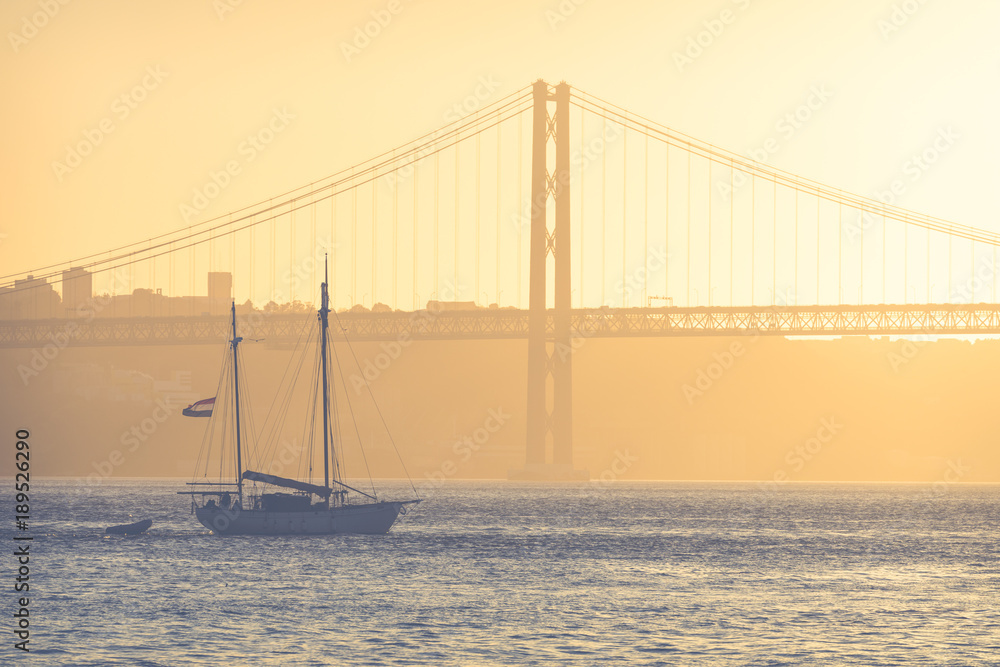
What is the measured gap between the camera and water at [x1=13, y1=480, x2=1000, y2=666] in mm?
31406

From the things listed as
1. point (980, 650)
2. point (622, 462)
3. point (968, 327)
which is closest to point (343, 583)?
point (980, 650)

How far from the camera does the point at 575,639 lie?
109 ft

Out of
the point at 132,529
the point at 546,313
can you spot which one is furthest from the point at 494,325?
the point at 132,529

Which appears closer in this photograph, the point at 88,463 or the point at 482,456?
the point at 88,463

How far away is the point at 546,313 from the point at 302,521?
146ft

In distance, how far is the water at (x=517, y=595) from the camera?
3141cm

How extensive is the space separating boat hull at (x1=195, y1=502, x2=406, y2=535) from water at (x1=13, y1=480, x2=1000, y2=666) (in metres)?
0.59

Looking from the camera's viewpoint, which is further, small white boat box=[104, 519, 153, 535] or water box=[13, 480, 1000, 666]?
small white boat box=[104, 519, 153, 535]

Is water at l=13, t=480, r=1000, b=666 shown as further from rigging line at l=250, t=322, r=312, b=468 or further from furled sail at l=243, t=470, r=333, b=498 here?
rigging line at l=250, t=322, r=312, b=468

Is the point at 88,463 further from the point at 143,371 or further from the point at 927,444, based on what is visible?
the point at 927,444

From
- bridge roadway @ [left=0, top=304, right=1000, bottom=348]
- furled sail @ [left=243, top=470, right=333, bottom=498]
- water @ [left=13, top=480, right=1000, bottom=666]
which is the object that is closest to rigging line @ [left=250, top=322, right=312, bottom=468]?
bridge roadway @ [left=0, top=304, right=1000, bottom=348]

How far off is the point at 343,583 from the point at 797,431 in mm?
147399

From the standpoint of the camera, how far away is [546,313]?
101 m

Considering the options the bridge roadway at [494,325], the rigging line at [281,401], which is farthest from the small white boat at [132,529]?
the rigging line at [281,401]
